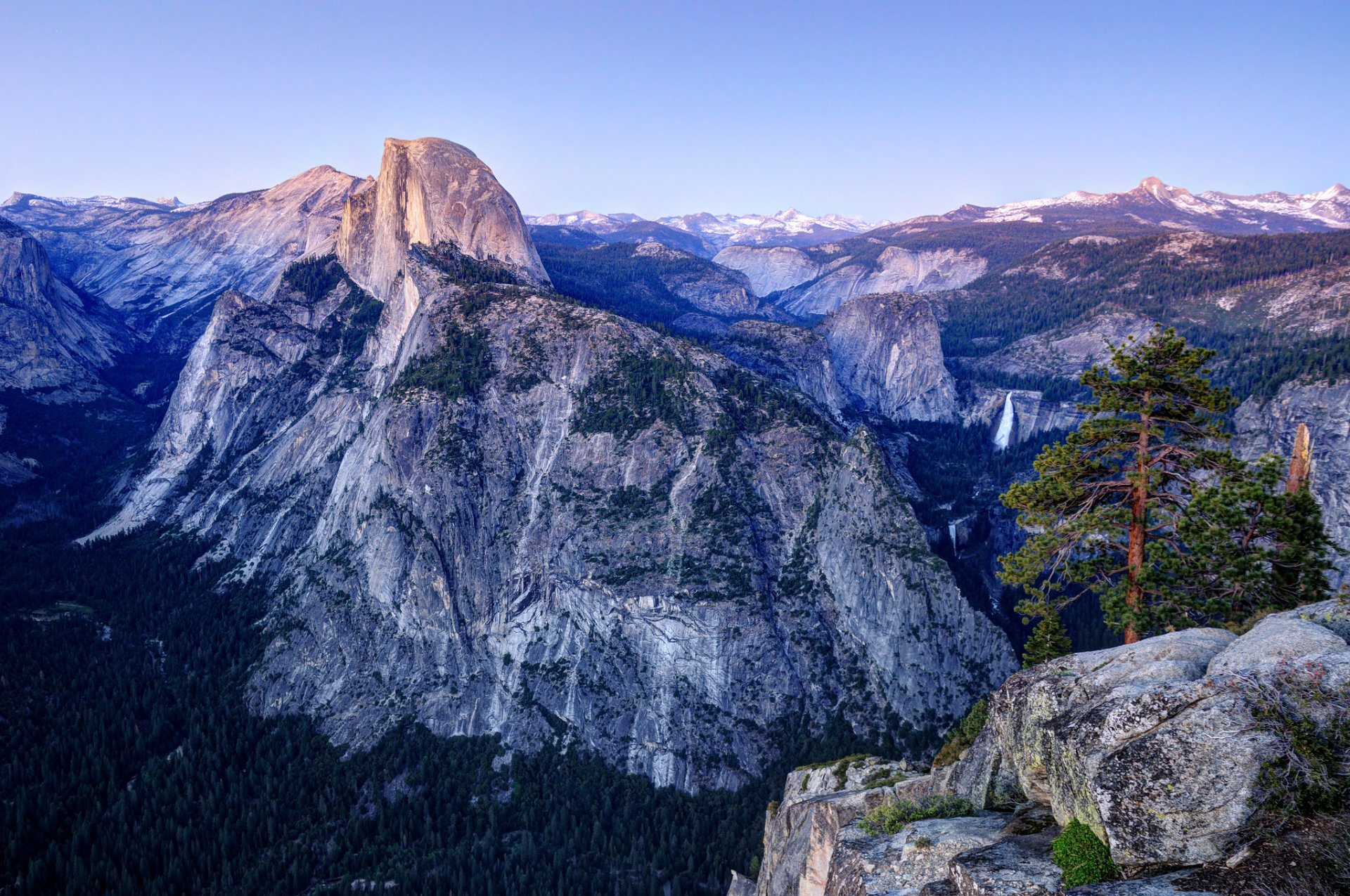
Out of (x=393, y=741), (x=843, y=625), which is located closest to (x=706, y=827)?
(x=843, y=625)

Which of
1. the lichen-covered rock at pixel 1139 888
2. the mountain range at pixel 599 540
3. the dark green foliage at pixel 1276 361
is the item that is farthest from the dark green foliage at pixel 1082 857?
the dark green foliage at pixel 1276 361

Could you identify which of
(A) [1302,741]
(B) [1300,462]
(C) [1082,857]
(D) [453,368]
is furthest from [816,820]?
(D) [453,368]

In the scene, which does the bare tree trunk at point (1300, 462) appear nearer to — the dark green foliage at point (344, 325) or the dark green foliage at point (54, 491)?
the dark green foliage at point (344, 325)

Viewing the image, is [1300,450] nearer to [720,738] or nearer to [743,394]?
[720,738]

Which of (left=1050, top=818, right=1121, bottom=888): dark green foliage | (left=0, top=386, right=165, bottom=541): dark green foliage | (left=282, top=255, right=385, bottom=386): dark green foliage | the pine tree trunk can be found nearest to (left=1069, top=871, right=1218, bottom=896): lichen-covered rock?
(left=1050, top=818, right=1121, bottom=888): dark green foliage

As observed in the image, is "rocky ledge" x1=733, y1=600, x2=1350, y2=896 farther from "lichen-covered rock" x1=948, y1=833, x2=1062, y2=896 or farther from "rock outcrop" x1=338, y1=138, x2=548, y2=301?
"rock outcrop" x1=338, y1=138, x2=548, y2=301

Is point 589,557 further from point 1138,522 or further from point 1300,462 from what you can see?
point 1300,462

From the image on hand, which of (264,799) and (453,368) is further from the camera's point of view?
(453,368)
